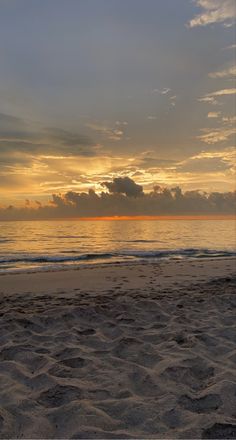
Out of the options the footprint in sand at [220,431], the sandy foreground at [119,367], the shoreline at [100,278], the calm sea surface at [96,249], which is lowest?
the calm sea surface at [96,249]

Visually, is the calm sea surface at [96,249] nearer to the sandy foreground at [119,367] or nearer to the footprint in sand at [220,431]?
the sandy foreground at [119,367]

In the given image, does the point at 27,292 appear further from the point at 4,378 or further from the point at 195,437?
the point at 195,437

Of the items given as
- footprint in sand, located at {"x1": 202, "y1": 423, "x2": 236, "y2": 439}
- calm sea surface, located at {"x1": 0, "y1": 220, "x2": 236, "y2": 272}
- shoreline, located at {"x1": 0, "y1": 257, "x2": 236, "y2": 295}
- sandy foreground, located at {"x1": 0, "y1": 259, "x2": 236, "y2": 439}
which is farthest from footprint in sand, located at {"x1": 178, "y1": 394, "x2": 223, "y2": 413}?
calm sea surface, located at {"x1": 0, "y1": 220, "x2": 236, "y2": 272}

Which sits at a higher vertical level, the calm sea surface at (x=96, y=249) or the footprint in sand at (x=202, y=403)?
the footprint in sand at (x=202, y=403)

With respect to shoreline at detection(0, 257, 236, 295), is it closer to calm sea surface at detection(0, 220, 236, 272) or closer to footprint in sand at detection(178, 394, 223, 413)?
calm sea surface at detection(0, 220, 236, 272)

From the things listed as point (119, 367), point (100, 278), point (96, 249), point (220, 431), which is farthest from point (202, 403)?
point (96, 249)

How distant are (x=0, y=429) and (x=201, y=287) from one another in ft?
28.8

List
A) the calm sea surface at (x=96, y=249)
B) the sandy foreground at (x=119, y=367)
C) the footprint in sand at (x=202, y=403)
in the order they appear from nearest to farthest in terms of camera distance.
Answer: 1. the sandy foreground at (x=119, y=367)
2. the footprint in sand at (x=202, y=403)
3. the calm sea surface at (x=96, y=249)

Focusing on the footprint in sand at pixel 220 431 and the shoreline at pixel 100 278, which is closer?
the footprint in sand at pixel 220 431

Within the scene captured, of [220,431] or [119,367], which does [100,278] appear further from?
[220,431]

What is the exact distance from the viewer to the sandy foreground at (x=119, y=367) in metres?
3.40

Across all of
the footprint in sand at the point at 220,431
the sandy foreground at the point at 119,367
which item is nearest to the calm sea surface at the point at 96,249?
the sandy foreground at the point at 119,367

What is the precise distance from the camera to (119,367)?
4.70 m

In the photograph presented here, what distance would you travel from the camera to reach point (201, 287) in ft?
36.5
